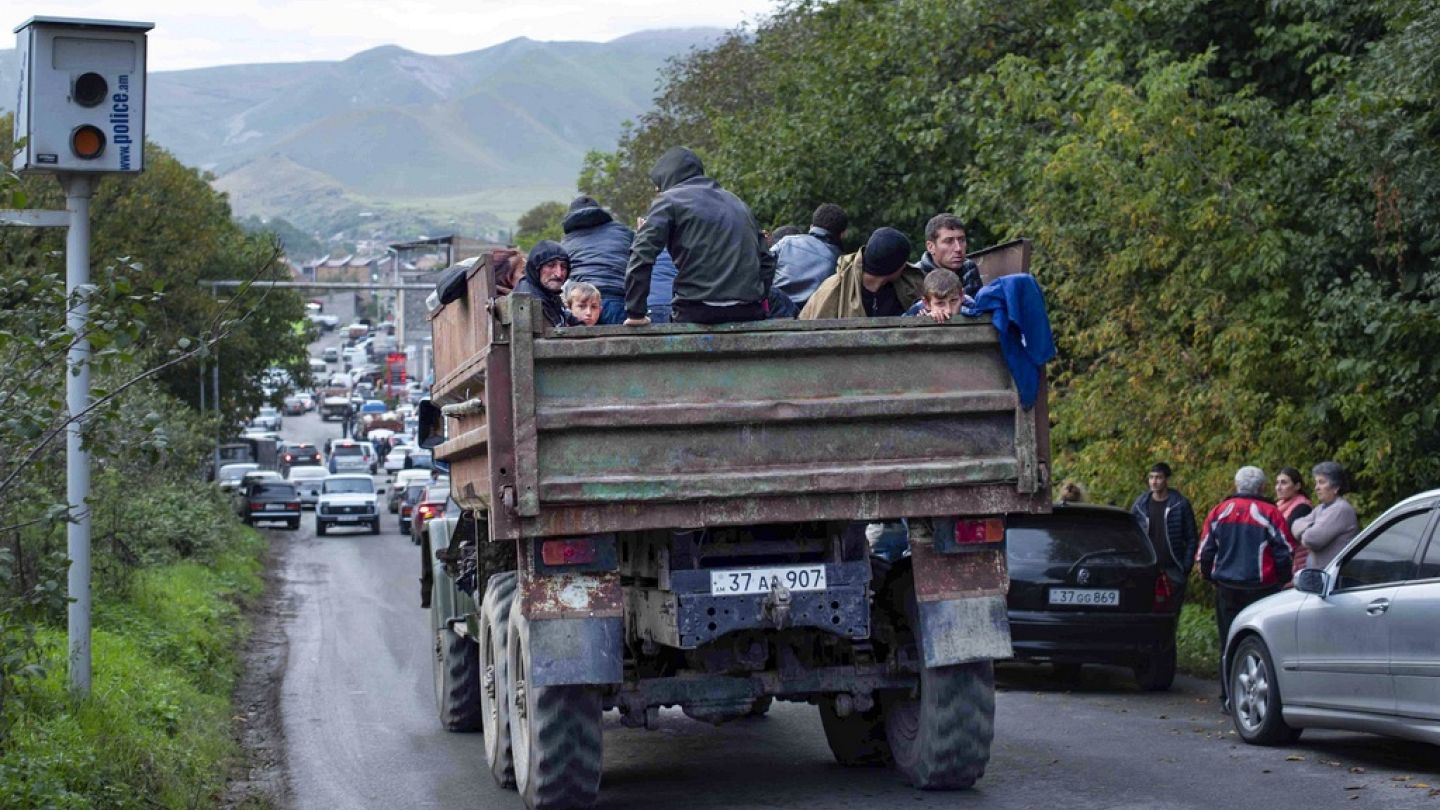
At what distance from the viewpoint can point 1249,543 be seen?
12438 millimetres

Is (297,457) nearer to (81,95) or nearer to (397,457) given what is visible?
(397,457)

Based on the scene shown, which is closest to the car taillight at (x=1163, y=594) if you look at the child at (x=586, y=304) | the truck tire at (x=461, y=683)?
the truck tire at (x=461, y=683)

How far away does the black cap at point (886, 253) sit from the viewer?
9023mm

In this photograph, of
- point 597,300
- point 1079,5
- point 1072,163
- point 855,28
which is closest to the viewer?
point 597,300

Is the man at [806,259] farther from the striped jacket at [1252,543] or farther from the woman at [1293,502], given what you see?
the woman at [1293,502]

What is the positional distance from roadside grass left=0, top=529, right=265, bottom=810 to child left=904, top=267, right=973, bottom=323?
4177mm

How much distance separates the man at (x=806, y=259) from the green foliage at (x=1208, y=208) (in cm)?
485

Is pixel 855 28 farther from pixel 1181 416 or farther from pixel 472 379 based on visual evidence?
pixel 472 379

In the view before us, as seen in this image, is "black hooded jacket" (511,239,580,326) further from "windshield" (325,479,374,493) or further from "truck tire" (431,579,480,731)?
"windshield" (325,479,374,493)

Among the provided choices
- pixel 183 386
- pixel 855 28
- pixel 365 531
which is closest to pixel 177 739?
pixel 855 28

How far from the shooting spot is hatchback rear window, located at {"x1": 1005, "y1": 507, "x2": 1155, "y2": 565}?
13672 mm

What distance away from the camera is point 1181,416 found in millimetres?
16344

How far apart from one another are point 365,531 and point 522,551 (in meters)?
43.0

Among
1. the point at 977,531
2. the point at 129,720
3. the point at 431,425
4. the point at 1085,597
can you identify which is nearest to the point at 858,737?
the point at 977,531
